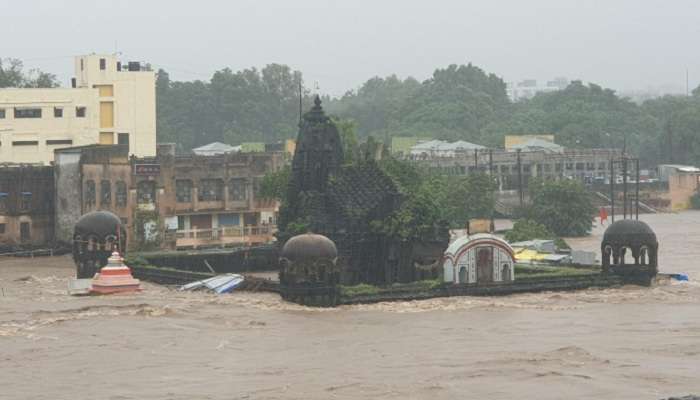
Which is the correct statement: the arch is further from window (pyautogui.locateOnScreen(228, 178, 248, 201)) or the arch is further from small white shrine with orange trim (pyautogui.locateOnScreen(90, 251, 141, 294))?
window (pyautogui.locateOnScreen(228, 178, 248, 201))

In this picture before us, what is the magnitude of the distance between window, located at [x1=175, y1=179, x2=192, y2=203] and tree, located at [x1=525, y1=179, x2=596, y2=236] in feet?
64.3

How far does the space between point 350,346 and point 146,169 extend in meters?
30.9

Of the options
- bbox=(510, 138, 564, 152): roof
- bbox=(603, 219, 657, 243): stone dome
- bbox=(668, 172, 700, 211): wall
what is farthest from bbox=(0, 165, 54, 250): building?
bbox=(510, 138, 564, 152): roof

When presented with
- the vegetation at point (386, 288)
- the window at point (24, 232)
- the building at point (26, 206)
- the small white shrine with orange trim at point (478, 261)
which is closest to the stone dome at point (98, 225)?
the vegetation at point (386, 288)

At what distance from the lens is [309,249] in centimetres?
4247

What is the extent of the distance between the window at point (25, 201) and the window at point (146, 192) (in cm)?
493

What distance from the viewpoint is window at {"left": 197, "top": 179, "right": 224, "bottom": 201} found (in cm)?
6811

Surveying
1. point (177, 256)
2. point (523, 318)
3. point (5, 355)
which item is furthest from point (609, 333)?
point (177, 256)

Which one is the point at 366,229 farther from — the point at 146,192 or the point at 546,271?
the point at 146,192

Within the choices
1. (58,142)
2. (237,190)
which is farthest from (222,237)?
(58,142)

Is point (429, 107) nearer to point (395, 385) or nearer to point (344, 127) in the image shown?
point (344, 127)

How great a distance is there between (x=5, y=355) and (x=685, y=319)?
17.4 metres

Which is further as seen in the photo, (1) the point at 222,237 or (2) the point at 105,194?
(1) the point at 222,237

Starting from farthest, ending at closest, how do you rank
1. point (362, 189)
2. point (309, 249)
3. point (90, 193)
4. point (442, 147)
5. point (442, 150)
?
point (442, 147) < point (442, 150) < point (90, 193) < point (362, 189) < point (309, 249)
